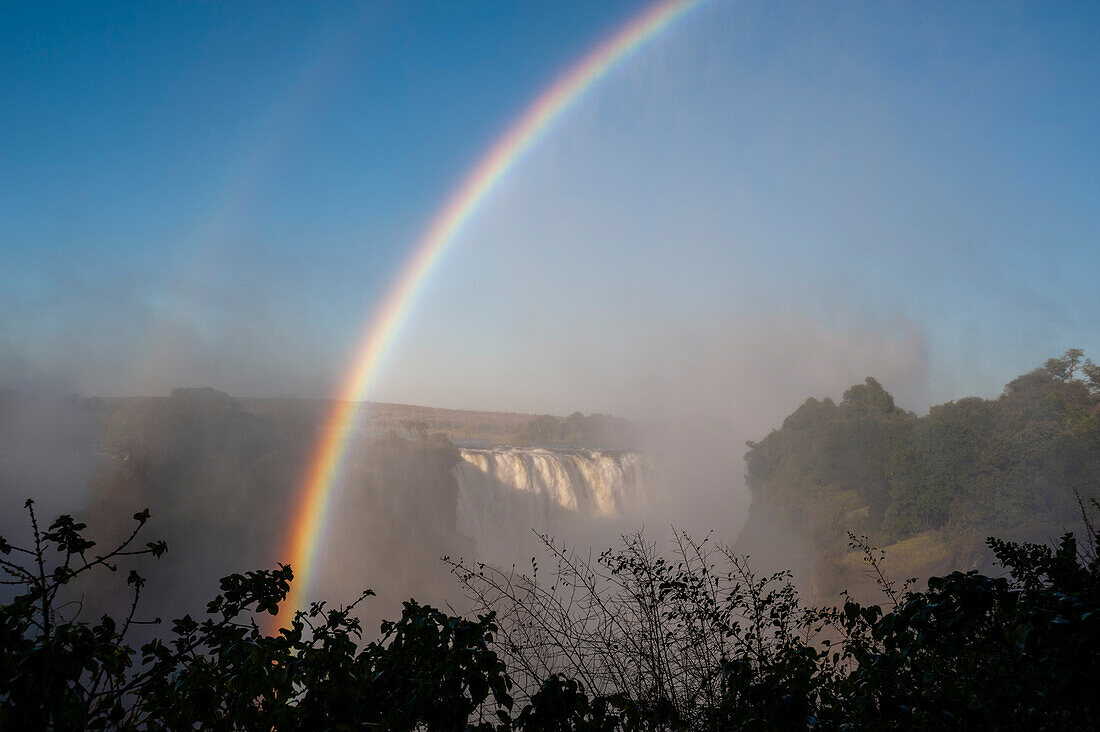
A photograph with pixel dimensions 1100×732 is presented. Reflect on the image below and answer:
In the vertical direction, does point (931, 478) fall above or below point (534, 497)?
below

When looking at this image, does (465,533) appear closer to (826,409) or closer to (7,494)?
(7,494)

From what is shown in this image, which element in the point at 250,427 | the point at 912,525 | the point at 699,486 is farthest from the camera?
the point at 699,486

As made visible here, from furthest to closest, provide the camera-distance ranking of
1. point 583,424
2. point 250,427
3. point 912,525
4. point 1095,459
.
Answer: point 583,424
point 250,427
point 912,525
point 1095,459

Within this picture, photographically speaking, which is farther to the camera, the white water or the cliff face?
the white water

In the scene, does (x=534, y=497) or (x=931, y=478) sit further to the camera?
(x=534, y=497)

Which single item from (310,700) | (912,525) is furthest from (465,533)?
(310,700)
